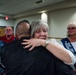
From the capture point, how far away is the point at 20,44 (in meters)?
1.03

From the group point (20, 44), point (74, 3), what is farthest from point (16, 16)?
point (20, 44)

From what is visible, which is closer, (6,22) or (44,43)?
(44,43)

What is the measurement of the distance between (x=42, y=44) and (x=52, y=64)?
0.16m

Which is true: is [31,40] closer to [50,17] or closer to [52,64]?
[52,64]

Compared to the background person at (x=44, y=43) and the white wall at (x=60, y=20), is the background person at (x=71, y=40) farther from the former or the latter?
the white wall at (x=60, y=20)

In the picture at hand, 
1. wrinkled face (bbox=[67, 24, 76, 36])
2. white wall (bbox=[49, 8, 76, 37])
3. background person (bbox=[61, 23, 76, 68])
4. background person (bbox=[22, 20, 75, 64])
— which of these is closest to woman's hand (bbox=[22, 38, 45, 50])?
background person (bbox=[22, 20, 75, 64])

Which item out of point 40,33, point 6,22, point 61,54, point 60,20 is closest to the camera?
point 61,54

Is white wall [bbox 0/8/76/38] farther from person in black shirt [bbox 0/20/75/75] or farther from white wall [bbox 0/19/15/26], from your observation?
person in black shirt [bbox 0/20/75/75]

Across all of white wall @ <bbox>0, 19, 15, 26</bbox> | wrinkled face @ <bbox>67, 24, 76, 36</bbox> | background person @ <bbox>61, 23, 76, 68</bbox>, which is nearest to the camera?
background person @ <bbox>61, 23, 76, 68</bbox>

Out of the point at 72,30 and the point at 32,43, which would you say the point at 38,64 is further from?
the point at 72,30

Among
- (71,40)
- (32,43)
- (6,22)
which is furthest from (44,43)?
(6,22)

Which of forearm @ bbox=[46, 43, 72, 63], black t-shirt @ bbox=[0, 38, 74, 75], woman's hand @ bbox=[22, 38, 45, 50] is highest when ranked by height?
woman's hand @ bbox=[22, 38, 45, 50]

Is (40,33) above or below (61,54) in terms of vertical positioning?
above

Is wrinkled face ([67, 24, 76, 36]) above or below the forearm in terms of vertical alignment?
above
